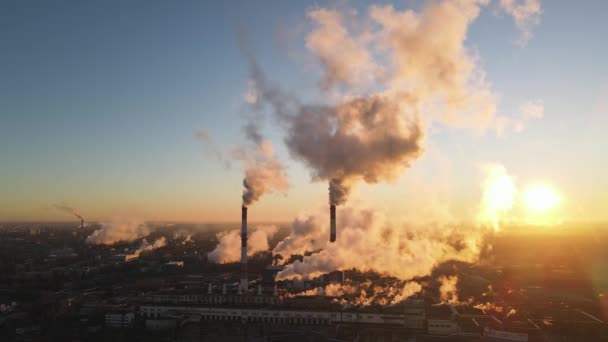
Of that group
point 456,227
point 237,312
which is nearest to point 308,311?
point 237,312

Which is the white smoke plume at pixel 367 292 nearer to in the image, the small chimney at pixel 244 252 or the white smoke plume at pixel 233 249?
the small chimney at pixel 244 252

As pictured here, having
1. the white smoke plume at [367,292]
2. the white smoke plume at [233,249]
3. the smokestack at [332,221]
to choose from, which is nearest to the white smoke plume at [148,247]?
the white smoke plume at [233,249]

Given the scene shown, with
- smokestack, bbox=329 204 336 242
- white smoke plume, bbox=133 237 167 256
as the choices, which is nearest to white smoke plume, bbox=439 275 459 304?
smokestack, bbox=329 204 336 242

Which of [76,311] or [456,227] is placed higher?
[456,227]

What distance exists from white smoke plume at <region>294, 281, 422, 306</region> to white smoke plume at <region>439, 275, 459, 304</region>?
1.76m

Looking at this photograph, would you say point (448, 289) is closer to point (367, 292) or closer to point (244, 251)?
point (367, 292)

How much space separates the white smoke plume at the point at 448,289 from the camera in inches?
1219

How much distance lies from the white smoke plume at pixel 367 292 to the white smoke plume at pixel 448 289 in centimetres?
176

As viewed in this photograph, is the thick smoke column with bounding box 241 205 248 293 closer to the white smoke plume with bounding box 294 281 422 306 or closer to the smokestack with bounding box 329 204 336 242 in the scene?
the white smoke plume with bounding box 294 281 422 306

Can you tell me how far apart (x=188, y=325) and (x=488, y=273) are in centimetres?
2843

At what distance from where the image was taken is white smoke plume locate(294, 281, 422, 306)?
28.6m

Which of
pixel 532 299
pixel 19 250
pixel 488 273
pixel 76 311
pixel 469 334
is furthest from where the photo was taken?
pixel 19 250

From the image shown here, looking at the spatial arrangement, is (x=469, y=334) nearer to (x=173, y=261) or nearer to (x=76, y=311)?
(x=76, y=311)

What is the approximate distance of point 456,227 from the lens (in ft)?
146
